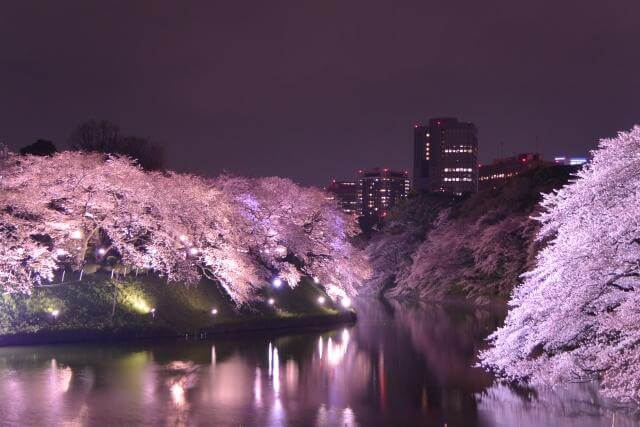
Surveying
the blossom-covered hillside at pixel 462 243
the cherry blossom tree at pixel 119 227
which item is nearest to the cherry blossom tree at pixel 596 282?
the cherry blossom tree at pixel 119 227

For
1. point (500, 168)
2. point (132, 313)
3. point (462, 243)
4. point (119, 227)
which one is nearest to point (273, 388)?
point (132, 313)

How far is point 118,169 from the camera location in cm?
3194

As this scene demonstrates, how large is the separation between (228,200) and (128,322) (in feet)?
35.1

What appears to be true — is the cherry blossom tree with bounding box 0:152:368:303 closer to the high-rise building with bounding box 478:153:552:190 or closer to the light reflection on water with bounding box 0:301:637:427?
the light reflection on water with bounding box 0:301:637:427

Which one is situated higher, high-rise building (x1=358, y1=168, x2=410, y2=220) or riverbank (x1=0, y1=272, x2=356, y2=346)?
high-rise building (x1=358, y1=168, x2=410, y2=220)

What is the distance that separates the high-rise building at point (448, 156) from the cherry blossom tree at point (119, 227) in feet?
444

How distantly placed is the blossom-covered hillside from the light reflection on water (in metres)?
17.9

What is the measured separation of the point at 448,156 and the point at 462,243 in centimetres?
11883

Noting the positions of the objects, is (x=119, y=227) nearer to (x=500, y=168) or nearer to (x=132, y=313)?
(x=132, y=313)

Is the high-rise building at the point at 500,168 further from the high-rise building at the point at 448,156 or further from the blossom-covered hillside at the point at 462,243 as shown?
the blossom-covered hillside at the point at 462,243

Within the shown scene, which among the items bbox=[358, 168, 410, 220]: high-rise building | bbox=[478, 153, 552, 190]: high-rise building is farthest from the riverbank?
bbox=[358, 168, 410, 220]: high-rise building

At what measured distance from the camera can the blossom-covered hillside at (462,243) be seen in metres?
48.5

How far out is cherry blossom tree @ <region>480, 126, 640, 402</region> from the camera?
14.0 meters

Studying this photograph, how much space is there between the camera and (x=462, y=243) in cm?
5569
